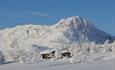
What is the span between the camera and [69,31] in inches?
1850

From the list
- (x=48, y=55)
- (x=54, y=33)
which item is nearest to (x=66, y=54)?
(x=48, y=55)

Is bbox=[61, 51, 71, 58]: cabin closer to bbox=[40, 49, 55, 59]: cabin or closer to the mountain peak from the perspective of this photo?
bbox=[40, 49, 55, 59]: cabin

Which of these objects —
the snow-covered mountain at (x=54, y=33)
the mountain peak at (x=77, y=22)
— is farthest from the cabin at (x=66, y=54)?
the mountain peak at (x=77, y=22)

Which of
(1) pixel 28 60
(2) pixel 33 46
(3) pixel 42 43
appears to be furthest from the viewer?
(3) pixel 42 43

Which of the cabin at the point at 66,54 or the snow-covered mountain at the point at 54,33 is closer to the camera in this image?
the cabin at the point at 66,54

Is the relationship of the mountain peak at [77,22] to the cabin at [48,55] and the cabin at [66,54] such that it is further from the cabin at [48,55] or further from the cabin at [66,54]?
the cabin at [66,54]

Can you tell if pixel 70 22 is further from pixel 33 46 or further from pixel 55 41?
pixel 33 46

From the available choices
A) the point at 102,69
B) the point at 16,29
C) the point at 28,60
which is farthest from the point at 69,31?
the point at 102,69

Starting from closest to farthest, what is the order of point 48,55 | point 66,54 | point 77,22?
point 66,54 → point 48,55 → point 77,22

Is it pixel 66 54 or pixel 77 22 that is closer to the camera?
pixel 66 54

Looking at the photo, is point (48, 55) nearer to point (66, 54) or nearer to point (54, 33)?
point (66, 54)

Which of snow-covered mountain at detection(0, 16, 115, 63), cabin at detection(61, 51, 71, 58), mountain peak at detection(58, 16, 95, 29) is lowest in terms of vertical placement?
cabin at detection(61, 51, 71, 58)

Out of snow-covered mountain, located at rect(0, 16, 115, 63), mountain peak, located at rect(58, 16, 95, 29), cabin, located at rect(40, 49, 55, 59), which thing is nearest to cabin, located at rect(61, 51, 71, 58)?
cabin, located at rect(40, 49, 55, 59)

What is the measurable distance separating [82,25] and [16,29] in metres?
10.2
